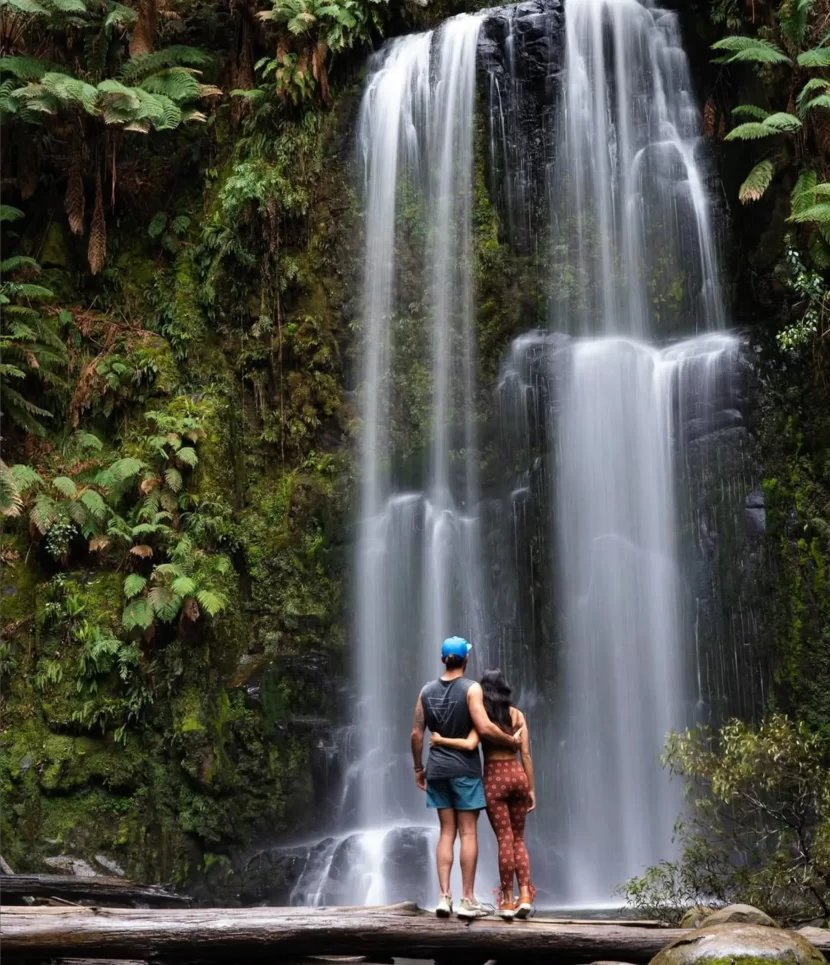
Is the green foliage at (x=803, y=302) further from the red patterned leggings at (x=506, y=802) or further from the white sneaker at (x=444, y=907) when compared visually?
the white sneaker at (x=444, y=907)

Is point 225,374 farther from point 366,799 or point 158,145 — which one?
point 366,799

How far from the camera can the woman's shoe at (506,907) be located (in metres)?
6.60

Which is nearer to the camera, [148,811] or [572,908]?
[572,908]

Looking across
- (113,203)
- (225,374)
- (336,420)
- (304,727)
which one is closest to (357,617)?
(304,727)

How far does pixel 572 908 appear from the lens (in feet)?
36.0

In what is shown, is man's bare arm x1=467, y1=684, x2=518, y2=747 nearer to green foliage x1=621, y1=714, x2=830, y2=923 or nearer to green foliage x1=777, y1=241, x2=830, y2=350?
green foliage x1=621, y1=714, x2=830, y2=923

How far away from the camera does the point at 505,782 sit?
6930 millimetres

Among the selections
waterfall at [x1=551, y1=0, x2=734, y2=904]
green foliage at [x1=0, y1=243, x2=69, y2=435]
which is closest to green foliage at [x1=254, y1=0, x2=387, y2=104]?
waterfall at [x1=551, y1=0, x2=734, y2=904]

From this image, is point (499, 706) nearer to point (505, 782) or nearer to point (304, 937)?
point (505, 782)

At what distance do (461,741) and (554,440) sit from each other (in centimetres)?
772

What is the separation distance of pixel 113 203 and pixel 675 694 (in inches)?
425

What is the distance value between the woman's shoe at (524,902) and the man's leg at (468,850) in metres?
0.30

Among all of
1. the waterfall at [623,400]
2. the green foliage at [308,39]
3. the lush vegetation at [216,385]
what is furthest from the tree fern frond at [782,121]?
the green foliage at [308,39]

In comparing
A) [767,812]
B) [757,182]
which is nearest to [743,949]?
[767,812]
